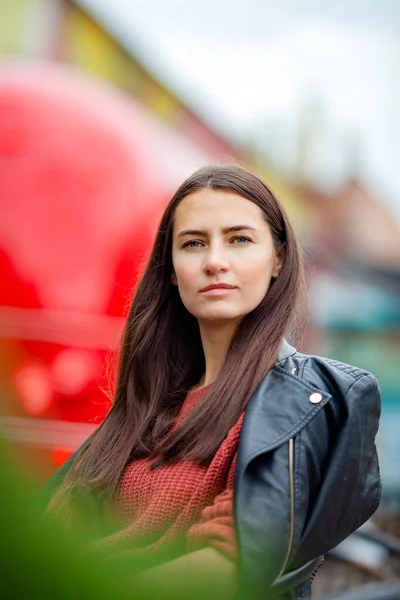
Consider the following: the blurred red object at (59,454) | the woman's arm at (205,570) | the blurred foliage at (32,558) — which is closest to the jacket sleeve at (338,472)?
the woman's arm at (205,570)

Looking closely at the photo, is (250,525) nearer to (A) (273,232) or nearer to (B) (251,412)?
(B) (251,412)

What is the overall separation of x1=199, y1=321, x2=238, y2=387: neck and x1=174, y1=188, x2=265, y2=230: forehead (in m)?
0.18

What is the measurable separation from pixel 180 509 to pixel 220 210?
514 mm

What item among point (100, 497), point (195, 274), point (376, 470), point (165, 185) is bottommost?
point (100, 497)

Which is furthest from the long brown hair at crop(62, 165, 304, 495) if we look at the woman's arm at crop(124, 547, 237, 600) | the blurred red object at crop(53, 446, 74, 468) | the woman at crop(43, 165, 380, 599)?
the blurred red object at crop(53, 446, 74, 468)

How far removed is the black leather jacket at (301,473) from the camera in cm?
122

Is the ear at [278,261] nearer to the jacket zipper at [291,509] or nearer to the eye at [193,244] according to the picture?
the eye at [193,244]

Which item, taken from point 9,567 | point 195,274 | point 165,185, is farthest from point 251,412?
point 165,185

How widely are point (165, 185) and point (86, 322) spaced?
2.42 feet

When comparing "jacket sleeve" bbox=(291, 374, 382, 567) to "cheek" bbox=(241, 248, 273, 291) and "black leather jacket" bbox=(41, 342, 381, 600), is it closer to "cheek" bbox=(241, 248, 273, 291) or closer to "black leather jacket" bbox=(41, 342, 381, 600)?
"black leather jacket" bbox=(41, 342, 381, 600)

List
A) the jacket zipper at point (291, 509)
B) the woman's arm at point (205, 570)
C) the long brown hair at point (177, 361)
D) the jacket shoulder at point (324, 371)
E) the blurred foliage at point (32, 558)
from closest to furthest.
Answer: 1. the blurred foliage at point (32, 558)
2. the woman's arm at point (205, 570)
3. the jacket zipper at point (291, 509)
4. the jacket shoulder at point (324, 371)
5. the long brown hair at point (177, 361)

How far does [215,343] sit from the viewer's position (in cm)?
164

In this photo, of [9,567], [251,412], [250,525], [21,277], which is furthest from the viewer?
[21,277]

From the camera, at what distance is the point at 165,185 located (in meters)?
4.14
